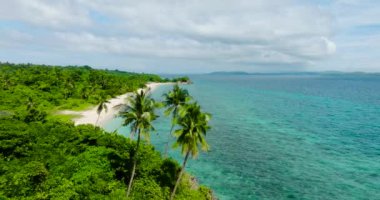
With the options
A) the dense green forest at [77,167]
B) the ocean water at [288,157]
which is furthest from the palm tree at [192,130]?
the ocean water at [288,157]

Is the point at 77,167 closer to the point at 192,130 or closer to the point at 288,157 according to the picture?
the point at 192,130

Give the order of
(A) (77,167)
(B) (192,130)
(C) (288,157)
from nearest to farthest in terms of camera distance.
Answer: (B) (192,130)
(A) (77,167)
(C) (288,157)

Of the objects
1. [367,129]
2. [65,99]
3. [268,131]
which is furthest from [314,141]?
[65,99]

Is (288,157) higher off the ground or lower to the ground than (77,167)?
lower

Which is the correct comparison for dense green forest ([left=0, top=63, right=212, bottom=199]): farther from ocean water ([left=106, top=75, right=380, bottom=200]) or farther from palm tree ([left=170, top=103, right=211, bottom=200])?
ocean water ([left=106, top=75, right=380, bottom=200])

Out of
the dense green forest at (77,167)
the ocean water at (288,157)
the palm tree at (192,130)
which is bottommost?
the ocean water at (288,157)

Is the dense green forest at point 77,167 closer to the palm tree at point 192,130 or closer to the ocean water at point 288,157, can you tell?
the palm tree at point 192,130

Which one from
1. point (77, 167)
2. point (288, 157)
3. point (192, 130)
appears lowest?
point (288, 157)

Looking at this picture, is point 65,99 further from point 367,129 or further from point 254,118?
point 367,129

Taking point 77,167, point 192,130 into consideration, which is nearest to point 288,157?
point 192,130

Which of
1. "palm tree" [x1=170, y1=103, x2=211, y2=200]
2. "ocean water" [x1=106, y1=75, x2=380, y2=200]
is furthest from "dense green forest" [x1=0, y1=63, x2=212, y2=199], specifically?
"ocean water" [x1=106, y1=75, x2=380, y2=200]

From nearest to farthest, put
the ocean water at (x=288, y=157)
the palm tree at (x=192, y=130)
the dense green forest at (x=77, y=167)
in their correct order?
the palm tree at (x=192, y=130) < the dense green forest at (x=77, y=167) < the ocean water at (x=288, y=157)
